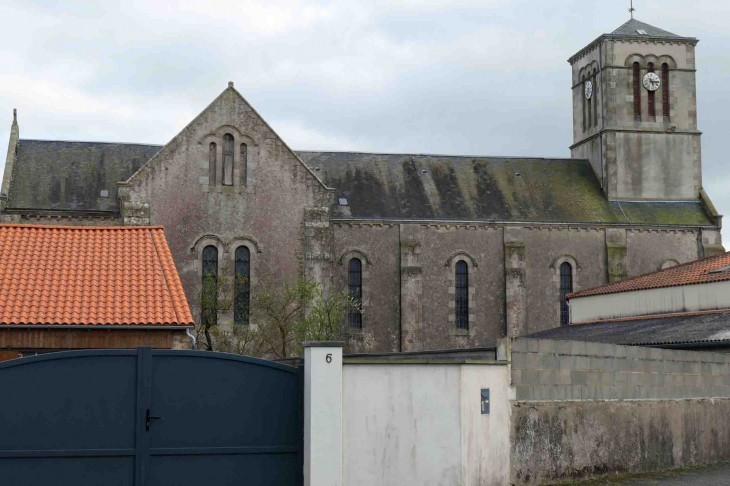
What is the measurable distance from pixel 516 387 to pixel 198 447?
523cm

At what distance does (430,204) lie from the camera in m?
41.7

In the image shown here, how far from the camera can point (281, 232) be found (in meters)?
37.2

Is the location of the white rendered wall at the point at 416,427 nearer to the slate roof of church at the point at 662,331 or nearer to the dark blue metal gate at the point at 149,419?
the dark blue metal gate at the point at 149,419

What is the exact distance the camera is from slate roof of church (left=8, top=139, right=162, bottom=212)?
1480 inches

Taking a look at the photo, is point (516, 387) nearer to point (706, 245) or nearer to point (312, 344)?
point (312, 344)

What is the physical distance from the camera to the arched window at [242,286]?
36.5 metres

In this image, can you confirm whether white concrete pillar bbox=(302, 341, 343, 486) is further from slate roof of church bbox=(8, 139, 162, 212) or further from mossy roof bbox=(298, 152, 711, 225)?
mossy roof bbox=(298, 152, 711, 225)

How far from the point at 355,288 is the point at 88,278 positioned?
2104cm

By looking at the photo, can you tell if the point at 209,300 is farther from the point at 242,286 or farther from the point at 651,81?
the point at 651,81

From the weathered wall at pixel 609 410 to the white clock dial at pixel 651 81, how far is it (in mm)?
28218

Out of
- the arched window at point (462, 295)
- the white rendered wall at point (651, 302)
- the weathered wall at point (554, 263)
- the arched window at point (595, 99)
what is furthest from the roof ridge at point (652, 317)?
the arched window at point (595, 99)

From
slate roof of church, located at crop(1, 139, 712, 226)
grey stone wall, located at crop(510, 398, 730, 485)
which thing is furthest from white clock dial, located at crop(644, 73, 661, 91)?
grey stone wall, located at crop(510, 398, 730, 485)

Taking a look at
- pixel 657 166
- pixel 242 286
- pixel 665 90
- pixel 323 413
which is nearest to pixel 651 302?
pixel 657 166

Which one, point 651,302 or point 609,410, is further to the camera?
point 651,302
